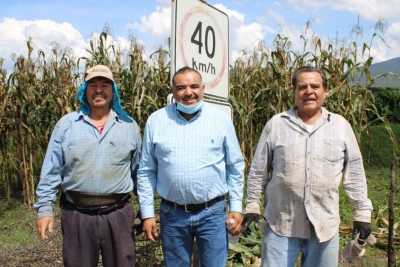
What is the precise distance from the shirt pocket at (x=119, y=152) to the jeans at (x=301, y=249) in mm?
970

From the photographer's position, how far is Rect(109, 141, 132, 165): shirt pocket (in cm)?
244

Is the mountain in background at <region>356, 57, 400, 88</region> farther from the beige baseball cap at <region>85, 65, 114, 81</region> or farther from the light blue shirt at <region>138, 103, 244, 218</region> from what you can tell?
the beige baseball cap at <region>85, 65, 114, 81</region>

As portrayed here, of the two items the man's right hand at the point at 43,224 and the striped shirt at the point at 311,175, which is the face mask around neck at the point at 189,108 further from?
the man's right hand at the point at 43,224

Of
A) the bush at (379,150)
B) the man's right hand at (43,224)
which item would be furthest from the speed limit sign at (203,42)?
the bush at (379,150)

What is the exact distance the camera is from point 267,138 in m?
2.38

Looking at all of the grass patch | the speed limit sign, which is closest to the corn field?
the grass patch

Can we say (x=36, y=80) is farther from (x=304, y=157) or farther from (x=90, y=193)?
(x=304, y=157)

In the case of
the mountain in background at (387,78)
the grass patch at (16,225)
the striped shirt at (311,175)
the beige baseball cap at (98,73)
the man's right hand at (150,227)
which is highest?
the mountain in background at (387,78)

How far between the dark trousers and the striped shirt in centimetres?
90

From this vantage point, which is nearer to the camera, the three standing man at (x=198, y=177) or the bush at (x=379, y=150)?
the three standing man at (x=198, y=177)

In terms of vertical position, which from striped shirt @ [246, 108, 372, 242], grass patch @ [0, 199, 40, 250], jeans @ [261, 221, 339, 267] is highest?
striped shirt @ [246, 108, 372, 242]

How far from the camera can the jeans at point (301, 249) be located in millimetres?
2281

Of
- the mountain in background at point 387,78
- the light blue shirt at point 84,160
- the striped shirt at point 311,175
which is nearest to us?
the striped shirt at point 311,175

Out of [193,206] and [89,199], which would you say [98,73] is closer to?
[89,199]
